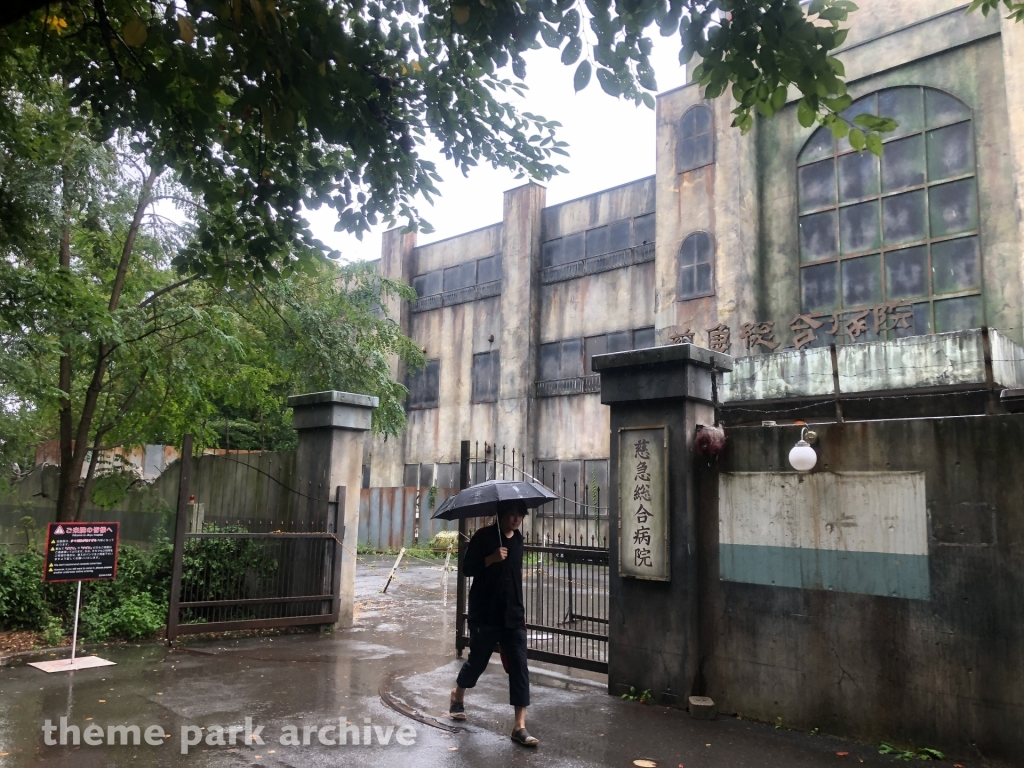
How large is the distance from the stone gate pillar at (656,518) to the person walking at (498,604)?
1.46m

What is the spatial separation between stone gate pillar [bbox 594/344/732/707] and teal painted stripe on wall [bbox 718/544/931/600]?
0.44 meters

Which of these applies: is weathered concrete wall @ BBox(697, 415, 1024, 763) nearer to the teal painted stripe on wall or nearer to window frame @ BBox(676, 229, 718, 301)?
the teal painted stripe on wall

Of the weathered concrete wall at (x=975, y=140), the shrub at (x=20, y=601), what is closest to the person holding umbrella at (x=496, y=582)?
the shrub at (x=20, y=601)

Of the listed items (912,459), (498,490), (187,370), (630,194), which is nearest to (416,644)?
(498,490)

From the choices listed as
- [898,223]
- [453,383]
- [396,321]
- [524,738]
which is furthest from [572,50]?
[396,321]

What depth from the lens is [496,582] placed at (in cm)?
651

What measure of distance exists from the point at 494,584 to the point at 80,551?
5.28m

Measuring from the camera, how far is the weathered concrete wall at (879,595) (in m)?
5.70

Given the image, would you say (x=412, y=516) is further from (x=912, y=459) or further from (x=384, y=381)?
(x=912, y=459)

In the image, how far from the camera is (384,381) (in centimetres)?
1488

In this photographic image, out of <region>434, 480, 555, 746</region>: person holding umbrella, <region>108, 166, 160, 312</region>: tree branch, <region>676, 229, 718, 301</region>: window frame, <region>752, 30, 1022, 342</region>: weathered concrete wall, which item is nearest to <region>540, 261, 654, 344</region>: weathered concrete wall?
<region>676, 229, 718, 301</region>: window frame

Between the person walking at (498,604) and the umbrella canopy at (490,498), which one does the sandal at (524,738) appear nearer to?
the person walking at (498,604)

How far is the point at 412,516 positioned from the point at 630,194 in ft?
43.1

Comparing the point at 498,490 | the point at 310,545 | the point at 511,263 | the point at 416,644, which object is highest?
the point at 511,263
